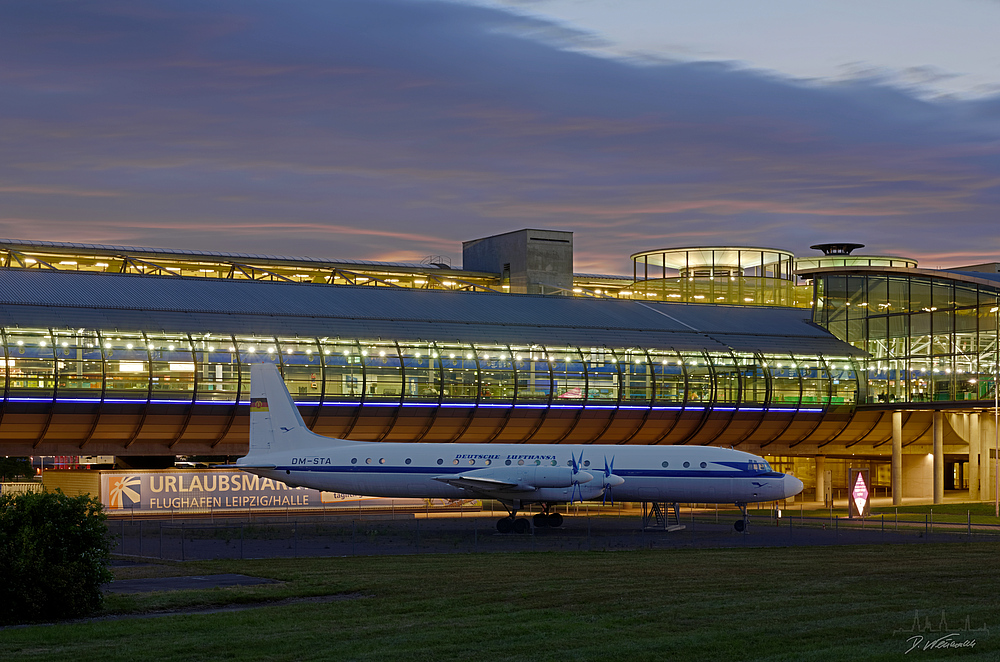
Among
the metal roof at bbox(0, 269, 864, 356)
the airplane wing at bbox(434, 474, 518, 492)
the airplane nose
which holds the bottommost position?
the airplane nose

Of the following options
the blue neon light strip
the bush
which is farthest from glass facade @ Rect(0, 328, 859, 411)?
the bush

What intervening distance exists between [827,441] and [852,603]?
58061 millimetres

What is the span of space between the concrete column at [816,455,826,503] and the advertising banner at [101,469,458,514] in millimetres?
29488

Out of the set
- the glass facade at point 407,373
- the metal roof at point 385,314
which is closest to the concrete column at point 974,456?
the glass facade at point 407,373

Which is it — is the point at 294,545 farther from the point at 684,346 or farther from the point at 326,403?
the point at 684,346

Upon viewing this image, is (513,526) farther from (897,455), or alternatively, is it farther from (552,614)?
(897,455)

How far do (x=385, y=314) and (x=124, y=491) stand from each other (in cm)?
1881

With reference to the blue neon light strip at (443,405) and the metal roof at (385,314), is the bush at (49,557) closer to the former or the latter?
the blue neon light strip at (443,405)

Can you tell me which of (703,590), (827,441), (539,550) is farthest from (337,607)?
(827,441)

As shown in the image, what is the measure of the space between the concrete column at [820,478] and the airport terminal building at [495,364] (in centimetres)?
16

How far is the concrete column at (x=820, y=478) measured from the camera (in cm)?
8431

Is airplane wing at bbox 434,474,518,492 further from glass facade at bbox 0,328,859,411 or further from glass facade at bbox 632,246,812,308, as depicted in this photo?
glass facade at bbox 632,246,812,308

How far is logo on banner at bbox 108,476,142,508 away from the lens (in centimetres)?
6500

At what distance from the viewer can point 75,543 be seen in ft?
86.3
